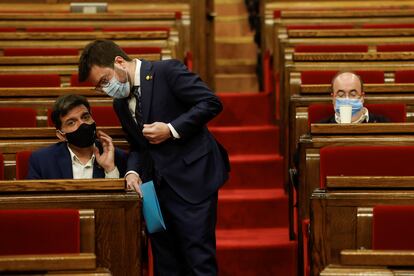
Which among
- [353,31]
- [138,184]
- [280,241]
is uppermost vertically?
[353,31]

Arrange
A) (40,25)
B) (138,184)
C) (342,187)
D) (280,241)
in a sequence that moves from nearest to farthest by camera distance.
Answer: (342,187)
(138,184)
(280,241)
(40,25)

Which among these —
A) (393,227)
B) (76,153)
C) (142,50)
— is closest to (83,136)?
(76,153)

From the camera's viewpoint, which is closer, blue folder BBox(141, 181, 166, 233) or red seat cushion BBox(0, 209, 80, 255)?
red seat cushion BBox(0, 209, 80, 255)

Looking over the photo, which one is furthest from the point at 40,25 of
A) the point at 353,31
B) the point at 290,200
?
the point at 290,200

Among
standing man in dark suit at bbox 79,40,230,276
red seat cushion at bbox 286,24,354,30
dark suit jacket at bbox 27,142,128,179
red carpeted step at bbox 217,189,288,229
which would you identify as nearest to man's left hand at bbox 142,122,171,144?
standing man in dark suit at bbox 79,40,230,276

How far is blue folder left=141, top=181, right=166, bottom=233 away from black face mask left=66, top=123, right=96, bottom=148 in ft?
0.37

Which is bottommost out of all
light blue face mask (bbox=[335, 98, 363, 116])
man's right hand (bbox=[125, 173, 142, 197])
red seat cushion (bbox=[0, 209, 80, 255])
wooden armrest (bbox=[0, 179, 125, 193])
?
red seat cushion (bbox=[0, 209, 80, 255])

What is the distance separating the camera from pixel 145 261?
988 millimetres

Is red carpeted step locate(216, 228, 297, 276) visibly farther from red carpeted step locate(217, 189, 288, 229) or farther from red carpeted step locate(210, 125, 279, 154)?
red carpeted step locate(210, 125, 279, 154)

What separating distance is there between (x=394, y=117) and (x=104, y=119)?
1.24 feet

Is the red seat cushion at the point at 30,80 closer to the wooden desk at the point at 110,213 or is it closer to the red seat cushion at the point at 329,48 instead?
the red seat cushion at the point at 329,48

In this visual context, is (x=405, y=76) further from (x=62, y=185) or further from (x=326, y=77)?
(x=62, y=185)

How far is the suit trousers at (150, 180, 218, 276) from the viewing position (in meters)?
0.95

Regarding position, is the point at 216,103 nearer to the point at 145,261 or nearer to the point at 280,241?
the point at 145,261
